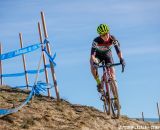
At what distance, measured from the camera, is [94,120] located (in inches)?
487

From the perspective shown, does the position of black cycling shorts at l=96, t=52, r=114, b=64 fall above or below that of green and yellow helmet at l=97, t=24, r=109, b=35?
below

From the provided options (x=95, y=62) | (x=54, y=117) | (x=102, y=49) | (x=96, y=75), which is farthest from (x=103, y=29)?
(x=54, y=117)

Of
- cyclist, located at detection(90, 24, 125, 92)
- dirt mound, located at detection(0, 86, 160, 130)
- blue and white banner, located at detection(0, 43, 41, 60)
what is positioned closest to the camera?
dirt mound, located at detection(0, 86, 160, 130)

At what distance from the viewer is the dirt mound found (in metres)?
11.1

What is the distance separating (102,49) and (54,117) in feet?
8.74

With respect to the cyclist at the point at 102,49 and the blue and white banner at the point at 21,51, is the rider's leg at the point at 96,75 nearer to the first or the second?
the cyclist at the point at 102,49

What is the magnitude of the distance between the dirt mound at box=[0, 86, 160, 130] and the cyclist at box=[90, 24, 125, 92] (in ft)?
3.85

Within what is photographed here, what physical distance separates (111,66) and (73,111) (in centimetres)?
230

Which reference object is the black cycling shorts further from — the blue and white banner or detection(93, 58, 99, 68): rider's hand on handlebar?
the blue and white banner

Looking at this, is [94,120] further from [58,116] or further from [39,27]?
[39,27]

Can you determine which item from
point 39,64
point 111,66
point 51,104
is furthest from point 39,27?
point 111,66

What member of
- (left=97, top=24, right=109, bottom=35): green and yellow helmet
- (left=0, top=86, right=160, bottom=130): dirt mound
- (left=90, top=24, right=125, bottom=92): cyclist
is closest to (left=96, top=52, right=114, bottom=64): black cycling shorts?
(left=90, top=24, right=125, bottom=92): cyclist

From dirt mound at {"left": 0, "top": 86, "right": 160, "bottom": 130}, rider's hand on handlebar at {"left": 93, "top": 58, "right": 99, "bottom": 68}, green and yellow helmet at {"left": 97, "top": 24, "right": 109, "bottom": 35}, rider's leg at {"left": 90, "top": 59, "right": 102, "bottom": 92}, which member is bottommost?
dirt mound at {"left": 0, "top": 86, "right": 160, "bottom": 130}

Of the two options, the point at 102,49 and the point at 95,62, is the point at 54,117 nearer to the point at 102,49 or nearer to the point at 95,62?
the point at 95,62
